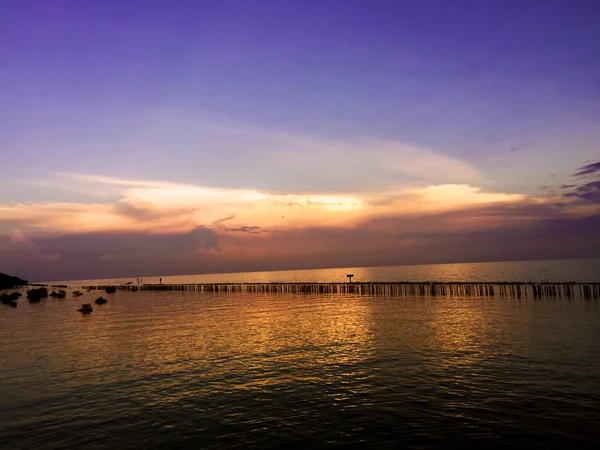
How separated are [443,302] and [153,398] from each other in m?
44.2

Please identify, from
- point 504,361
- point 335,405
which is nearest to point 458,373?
point 504,361

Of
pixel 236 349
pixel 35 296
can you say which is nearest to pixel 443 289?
pixel 236 349

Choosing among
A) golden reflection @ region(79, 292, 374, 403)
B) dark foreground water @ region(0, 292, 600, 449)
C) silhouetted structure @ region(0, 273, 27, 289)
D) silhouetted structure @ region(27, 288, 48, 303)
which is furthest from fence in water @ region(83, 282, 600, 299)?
silhouetted structure @ region(0, 273, 27, 289)

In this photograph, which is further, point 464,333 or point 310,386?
point 464,333

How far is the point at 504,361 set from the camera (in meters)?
22.4

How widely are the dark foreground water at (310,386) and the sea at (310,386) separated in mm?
77

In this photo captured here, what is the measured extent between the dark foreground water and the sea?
0.25ft

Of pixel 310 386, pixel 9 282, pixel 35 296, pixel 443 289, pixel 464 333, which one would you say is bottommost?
pixel 310 386

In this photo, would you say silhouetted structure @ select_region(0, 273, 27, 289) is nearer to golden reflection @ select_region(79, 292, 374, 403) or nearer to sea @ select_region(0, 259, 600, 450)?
golden reflection @ select_region(79, 292, 374, 403)

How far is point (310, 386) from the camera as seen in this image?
19172 millimetres

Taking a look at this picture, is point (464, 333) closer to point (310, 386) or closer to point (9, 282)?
point (310, 386)

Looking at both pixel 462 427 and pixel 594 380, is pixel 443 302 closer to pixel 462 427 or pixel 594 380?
pixel 594 380

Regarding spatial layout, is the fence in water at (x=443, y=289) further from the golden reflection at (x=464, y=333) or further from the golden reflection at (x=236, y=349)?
the golden reflection at (x=236, y=349)

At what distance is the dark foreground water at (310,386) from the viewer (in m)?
14.0
